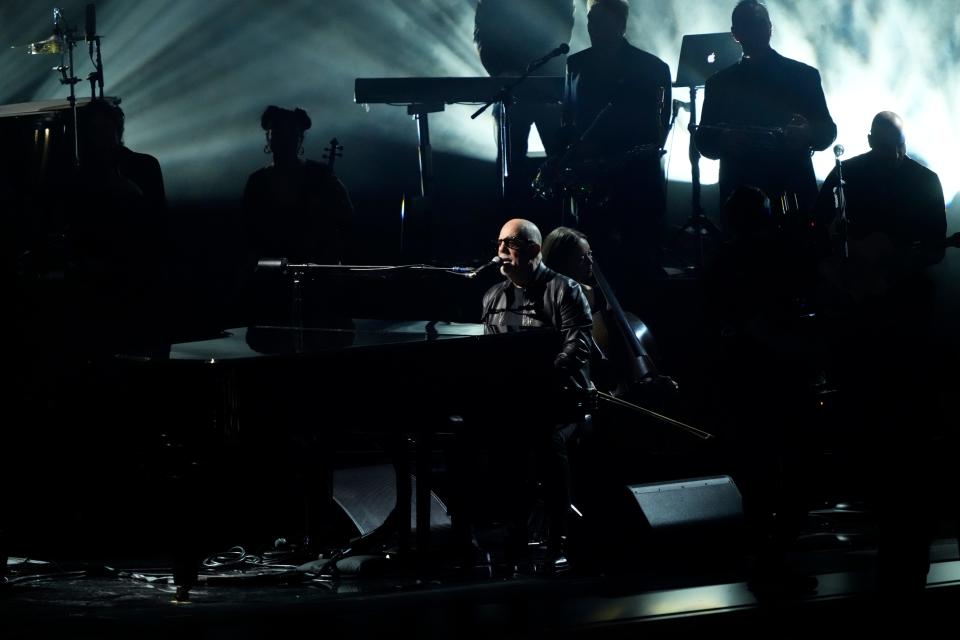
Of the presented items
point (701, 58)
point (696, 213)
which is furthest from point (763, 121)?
point (701, 58)

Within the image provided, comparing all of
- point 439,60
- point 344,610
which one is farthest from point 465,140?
point 344,610

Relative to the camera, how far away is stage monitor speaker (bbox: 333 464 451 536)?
595 centimetres

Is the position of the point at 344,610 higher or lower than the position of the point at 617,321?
lower

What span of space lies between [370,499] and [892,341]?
8.21 feet

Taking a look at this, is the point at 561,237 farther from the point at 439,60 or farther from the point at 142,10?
the point at 142,10

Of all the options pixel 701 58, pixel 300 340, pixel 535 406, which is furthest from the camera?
pixel 701 58

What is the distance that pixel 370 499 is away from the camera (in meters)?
6.11

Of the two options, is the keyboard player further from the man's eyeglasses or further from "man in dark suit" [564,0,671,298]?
"man in dark suit" [564,0,671,298]

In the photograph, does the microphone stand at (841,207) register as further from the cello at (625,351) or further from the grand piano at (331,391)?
the grand piano at (331,391)

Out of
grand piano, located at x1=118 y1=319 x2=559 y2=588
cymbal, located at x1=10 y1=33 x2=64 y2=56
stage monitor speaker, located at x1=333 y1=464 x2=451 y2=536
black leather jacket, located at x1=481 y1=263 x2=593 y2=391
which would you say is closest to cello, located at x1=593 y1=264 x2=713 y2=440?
black leather jacket, located at x1=481 y1=263 x2=593 y2=391

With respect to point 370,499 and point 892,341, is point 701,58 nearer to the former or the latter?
point 892,341

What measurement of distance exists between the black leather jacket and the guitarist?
1.11 m

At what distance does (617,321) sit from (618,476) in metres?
0.78

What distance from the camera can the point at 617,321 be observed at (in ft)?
→ 20.7
